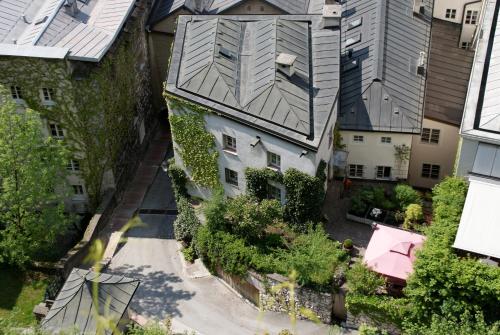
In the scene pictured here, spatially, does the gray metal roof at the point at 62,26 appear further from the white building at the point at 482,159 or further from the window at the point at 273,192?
the white building at the point at 482,159

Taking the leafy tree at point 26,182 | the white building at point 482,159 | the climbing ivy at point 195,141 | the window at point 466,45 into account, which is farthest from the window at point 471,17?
the leafy tree at point 26,182

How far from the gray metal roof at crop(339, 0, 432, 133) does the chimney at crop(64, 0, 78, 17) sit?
22970 millimetres

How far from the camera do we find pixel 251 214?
5169cm

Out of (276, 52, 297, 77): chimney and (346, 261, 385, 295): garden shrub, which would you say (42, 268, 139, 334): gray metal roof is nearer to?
(346, 261, 385, 295): garden shrub

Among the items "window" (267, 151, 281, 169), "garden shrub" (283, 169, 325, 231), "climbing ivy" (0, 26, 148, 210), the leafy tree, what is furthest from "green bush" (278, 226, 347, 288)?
"climbing ivy" (0, 26, 148, 210)

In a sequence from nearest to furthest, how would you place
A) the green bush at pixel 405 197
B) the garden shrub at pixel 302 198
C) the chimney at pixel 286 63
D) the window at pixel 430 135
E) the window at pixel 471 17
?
the garden shrub at pixel 302 198
the chimney at pixel 286 63
the green bush at pixel 405 197
the window at pixel 430 135
the window at pixel 471 17

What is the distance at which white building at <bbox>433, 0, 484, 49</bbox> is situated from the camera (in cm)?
6969

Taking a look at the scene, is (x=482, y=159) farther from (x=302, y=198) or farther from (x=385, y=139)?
(x=302, y=198)

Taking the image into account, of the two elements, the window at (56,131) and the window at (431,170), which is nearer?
the window at (56,131)

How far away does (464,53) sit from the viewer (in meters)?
67.2

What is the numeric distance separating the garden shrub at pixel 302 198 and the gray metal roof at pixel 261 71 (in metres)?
3.32

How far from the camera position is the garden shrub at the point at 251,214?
51812mm

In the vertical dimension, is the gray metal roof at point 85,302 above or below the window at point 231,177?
below

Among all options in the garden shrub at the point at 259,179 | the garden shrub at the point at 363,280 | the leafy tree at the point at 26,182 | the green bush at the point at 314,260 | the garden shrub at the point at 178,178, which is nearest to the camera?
the garden shrub at the point at 363,280
